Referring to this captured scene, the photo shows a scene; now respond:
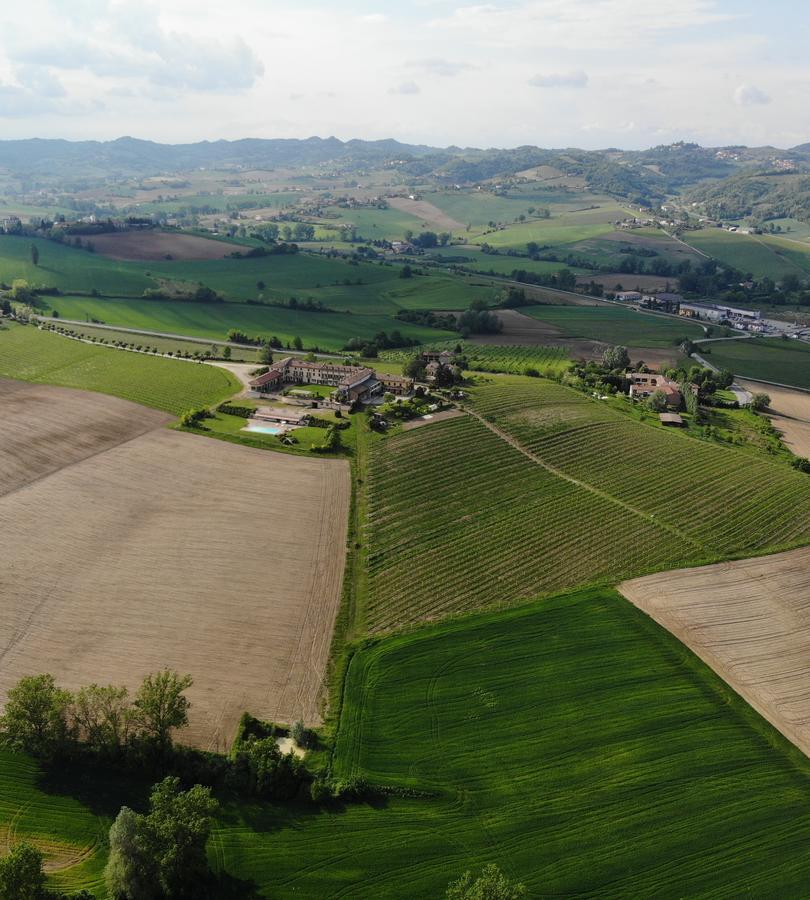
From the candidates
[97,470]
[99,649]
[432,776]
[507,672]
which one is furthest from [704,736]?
[97,470]

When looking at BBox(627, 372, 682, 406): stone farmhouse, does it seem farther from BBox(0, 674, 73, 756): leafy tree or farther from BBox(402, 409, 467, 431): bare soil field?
BBox(0, 674, 73, 756): leafy tree

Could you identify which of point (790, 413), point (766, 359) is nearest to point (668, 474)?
point (790, 413)

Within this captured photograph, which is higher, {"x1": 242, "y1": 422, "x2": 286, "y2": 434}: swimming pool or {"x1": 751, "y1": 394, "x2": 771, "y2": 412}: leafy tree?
{"x1": 751, "y1": 394, "x2": 771, "y2": 412}: leafy tree

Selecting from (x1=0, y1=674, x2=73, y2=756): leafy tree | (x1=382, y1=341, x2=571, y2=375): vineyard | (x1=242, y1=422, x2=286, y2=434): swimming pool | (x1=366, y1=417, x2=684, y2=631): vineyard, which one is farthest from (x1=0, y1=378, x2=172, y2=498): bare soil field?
(x1=382, y1=341, x2=571, y2=375): vineyard

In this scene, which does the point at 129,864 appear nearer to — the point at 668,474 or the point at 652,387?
the point at 668,474

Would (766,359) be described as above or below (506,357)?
above

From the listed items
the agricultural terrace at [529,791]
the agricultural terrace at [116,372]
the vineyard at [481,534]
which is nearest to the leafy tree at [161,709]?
the agricultural terrace at [529,791]
